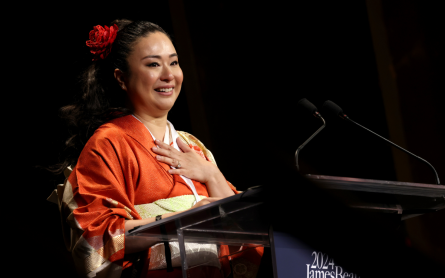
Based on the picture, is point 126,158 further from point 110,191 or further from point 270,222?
point 270,222

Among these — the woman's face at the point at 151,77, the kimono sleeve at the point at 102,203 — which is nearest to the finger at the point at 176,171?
the kimono sleeve at the point at 102,203

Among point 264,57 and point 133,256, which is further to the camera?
point 264,57

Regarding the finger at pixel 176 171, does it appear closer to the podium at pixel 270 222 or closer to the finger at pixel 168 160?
the finger at pixel 168 160

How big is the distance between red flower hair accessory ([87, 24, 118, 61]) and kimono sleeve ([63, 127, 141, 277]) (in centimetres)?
46

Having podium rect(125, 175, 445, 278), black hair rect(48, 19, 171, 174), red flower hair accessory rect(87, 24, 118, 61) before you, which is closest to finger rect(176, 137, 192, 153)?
black hair rect(48, 19, 171, 174)

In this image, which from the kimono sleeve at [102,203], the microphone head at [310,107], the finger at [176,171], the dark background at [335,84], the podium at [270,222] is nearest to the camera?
the podium at [270,222]

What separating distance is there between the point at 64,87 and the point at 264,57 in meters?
1.25

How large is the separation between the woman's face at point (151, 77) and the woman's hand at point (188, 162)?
18cm

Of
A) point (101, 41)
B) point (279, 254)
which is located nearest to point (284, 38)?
point (101, 41)

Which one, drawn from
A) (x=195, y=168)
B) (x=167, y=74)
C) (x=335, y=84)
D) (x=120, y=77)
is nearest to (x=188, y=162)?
(x=195, y=168)

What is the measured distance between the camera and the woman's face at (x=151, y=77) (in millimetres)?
1778

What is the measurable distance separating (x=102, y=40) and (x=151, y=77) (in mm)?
307

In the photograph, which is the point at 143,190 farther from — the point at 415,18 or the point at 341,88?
the point at 415,18

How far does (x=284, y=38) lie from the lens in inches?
112
